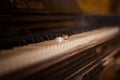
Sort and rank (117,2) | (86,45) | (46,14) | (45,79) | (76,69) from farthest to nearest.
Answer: (117,2)
(46,14)
(86,45)
(76,69)
(45,79)

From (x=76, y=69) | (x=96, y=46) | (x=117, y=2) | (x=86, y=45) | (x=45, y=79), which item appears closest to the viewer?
(x=45, y=79)

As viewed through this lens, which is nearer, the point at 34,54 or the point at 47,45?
the point at 34,54

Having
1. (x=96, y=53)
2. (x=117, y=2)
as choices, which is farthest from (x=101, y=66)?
(x=117, y=2)

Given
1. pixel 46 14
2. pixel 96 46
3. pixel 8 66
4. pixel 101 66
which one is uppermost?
pixel 46 14

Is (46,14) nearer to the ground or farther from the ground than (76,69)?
farther from the ground

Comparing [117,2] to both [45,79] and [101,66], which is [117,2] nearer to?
[101,66]

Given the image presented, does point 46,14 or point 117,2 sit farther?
point 117,2
